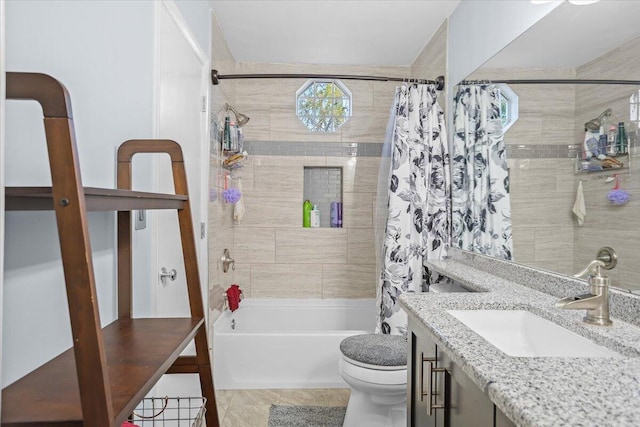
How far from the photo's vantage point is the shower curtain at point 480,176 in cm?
219

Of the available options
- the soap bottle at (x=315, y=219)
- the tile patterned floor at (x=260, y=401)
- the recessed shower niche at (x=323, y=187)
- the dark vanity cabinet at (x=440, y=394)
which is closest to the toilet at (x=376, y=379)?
the dark vanity cabinet at (x=440, y=394)

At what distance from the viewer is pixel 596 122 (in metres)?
1.51

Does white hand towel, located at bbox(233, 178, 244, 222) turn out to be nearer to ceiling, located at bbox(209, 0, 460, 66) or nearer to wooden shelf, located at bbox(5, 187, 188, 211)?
ceiling, located at bbox(209, 0, 460, 66)

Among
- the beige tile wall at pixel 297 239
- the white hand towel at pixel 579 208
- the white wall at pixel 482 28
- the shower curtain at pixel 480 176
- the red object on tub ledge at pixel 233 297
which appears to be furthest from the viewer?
the beige tile wall at pixel 297 239

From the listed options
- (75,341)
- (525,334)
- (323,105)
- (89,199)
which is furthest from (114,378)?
(323,105)

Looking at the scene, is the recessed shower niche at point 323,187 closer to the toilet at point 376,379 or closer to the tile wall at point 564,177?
the toilet at point 376,379

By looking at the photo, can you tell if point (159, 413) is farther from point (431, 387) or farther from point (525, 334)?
point (525, 334)

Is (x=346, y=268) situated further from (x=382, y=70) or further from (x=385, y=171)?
(x=382, y=70)

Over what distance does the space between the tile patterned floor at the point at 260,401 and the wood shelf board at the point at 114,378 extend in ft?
4.68

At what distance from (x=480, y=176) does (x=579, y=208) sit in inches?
32.7

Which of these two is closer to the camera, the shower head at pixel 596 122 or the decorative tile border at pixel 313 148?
the shower head at pixel 596 122

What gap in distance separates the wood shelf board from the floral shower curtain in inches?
63.3

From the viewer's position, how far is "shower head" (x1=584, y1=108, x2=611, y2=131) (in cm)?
145

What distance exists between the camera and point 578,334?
1.23 meters
